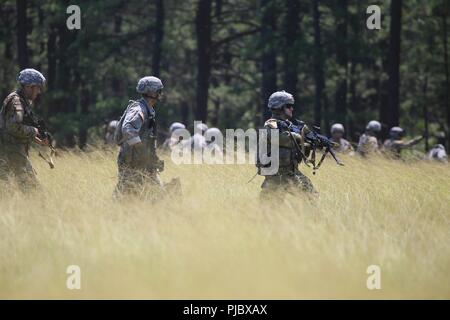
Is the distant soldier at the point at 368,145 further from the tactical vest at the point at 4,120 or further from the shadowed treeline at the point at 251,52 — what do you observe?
the tactical vest at the point at 4,120

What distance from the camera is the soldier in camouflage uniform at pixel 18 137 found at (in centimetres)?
989

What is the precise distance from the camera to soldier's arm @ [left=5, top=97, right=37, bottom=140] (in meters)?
9.89

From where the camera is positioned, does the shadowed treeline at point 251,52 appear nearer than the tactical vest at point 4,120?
No

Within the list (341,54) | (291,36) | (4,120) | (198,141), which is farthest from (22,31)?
(4,120)

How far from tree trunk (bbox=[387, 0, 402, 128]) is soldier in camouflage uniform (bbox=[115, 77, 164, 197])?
13.8 meters

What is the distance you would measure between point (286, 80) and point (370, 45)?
260 cm

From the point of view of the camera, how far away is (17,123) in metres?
9.88

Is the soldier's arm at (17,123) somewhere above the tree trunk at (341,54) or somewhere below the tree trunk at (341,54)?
below

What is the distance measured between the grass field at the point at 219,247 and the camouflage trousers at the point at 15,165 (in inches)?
10.5

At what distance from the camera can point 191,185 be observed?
11.7 meters

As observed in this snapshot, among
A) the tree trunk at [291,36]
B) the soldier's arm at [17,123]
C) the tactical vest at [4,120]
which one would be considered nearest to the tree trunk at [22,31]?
the tree trunk at [291,36]

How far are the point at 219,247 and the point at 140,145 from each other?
2.60 m

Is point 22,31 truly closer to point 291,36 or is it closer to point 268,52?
point 268,52

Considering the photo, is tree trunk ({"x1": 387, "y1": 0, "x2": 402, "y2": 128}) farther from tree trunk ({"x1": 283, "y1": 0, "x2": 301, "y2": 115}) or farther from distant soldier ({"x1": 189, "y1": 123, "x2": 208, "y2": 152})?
distant soldier ({"x1": 189, "y1": 123, "x2": 208, "y2": 152})
